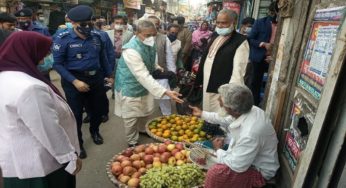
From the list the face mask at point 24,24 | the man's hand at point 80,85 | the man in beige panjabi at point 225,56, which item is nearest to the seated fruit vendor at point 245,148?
the man in beige panjabi at point 225,56

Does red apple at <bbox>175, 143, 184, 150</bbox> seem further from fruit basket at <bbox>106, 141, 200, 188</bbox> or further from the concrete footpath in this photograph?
the concrete footpath

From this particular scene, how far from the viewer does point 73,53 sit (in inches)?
150

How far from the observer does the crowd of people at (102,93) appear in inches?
75.9

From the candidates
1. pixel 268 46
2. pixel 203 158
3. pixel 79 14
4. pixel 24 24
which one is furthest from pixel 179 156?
pixel 24 24

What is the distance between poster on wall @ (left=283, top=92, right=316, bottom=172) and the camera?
2.25 m

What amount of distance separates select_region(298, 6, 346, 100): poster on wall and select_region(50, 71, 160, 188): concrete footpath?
2699 mm

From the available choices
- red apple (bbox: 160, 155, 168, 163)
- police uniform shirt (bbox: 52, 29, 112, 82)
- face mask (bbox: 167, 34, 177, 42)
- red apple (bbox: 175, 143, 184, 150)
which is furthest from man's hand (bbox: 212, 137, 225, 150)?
face mask (bbox: 167, 34, 177, 42)

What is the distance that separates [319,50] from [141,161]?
85.7 inches

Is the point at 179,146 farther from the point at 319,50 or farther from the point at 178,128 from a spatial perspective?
the point at 319,50

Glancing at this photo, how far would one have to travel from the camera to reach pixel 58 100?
2.16m

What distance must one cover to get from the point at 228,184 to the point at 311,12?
1.69 metres

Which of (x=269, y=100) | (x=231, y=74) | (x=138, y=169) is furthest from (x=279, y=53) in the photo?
(x=138, y=169)

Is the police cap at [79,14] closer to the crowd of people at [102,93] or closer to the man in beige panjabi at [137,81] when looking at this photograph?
the crowd of people at [102,93]

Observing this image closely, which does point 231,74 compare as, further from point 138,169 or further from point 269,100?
point 138,169
